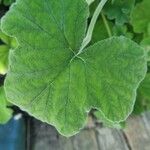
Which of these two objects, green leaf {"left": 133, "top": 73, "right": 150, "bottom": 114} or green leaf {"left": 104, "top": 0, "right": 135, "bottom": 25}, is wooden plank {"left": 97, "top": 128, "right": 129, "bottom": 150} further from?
green leaf {"left": 104, "top": 0, "right": 135, "bottom": 25}

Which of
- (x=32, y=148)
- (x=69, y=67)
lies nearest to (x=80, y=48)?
(x=69, y=67)

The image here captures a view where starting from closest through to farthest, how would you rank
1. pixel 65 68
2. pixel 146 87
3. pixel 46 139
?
pixel 65 68 → pixel 146 87 → pixel 46 139

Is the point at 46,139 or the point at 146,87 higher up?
the point at 146,87

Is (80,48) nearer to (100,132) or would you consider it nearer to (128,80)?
(128,80)

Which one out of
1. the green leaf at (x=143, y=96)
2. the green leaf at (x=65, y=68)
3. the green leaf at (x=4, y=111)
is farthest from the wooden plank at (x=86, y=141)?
the green leaf at (x=65, y=68)

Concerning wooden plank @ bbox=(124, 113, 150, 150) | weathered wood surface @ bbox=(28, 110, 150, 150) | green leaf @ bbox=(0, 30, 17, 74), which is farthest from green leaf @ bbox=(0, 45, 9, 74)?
wooden plank @ bbox=(124, 113, 150, 150)

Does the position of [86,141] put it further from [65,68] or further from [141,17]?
[65,68]

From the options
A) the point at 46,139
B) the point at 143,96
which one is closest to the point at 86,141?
the point at 46,139
